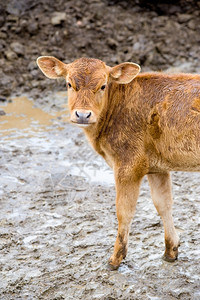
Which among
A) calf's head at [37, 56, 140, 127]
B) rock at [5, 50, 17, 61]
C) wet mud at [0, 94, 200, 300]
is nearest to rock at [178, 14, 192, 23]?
rock at [5, 50, 17, 61]

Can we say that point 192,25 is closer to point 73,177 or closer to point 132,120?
point 73,177

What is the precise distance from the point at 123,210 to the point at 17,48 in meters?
9.14

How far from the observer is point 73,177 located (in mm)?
8875

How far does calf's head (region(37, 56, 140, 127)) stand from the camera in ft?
18.4

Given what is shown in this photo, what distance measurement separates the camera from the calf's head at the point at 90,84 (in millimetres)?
5598

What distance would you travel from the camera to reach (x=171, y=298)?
18.4ft

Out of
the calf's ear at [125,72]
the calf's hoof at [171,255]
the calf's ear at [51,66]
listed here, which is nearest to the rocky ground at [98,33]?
the calf's ear at [51,66]

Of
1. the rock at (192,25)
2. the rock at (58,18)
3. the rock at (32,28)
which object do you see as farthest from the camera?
the rock at (192,25)

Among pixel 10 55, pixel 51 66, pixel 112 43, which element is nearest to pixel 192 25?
pixel 112 43

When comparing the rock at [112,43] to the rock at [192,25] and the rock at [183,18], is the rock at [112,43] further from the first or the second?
the rock at [192,25]

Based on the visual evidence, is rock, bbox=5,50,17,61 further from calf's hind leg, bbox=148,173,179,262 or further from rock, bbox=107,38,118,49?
calf's hind leg, bbox=148,173,179,262

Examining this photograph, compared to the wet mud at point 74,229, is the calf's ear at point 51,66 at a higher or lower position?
higher

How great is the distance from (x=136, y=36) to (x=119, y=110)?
9420 mm

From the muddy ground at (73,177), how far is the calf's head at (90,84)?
1915mm
